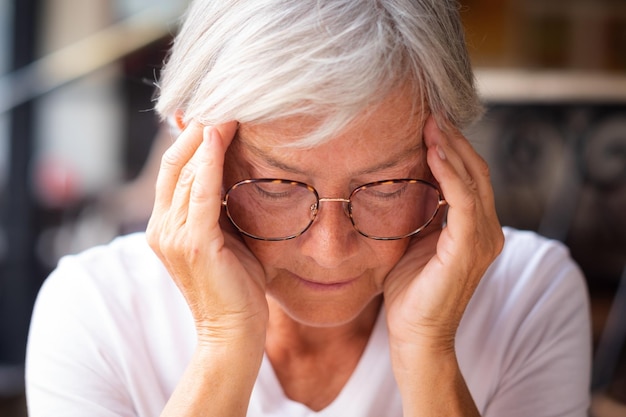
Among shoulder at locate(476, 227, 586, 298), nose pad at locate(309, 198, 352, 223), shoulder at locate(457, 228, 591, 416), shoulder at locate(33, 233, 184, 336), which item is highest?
nose pad at locate(309, 198, 352, 223)

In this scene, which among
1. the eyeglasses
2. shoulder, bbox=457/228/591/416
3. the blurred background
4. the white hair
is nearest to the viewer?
the white hair

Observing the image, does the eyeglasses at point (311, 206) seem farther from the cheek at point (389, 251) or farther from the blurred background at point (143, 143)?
the blurred background at point (143, 143)

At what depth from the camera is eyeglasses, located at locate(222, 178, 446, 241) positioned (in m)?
1.40

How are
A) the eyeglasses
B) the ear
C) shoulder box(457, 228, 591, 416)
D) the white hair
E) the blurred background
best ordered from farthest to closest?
the blurred background
shoulder box(457, 228, 591, 416)
the ear
the eyeglasses
the white hair

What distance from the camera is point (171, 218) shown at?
1463 millimetres

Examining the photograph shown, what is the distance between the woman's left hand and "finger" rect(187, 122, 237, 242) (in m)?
0.37

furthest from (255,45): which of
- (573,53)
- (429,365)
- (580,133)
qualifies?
(573,53)

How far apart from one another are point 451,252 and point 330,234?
0.24 metres

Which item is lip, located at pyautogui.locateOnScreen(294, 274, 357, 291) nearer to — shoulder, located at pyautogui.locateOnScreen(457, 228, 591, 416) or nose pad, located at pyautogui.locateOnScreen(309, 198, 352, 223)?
nose pad, located at pyautogui.locateOnScreen(309, 198, 352, 223)

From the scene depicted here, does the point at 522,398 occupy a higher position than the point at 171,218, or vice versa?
the point at 171,218

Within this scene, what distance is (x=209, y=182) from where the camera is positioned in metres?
1.40

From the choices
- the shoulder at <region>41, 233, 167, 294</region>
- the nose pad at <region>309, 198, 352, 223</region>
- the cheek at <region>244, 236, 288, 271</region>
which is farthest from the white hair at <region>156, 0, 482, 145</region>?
the shoulder at <region>41, 233, 167, 294</region>

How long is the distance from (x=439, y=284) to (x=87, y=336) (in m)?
0.71

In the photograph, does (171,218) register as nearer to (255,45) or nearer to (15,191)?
(255,45)
